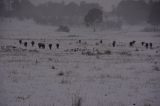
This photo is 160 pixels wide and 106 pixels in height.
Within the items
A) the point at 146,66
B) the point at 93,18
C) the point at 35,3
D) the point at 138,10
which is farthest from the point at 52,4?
the point at 146,66

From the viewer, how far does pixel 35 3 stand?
166500 mm

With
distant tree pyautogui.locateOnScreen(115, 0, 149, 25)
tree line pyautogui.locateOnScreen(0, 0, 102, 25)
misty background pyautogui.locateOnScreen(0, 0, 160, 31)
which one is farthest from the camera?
distant tree pyautogui.locateOnScreen(115, 0, 149, 25)

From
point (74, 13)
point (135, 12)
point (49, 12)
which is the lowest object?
point (135, 12)

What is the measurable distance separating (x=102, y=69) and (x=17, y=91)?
7115 mm

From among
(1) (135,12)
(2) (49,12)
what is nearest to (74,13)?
(2) (49,12)

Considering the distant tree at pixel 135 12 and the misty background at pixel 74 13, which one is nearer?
the misty background at pixel 74 13

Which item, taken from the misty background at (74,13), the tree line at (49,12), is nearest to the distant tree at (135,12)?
the misty background at (74,13)

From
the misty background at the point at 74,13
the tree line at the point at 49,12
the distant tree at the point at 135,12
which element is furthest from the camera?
the distant tree at the point at 135,12

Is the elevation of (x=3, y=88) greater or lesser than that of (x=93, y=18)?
lesser

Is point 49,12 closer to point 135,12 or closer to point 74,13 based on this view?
point 74,13

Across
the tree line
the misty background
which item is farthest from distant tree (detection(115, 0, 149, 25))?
the tree line

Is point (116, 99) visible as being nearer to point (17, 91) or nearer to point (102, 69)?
point (17, 91)

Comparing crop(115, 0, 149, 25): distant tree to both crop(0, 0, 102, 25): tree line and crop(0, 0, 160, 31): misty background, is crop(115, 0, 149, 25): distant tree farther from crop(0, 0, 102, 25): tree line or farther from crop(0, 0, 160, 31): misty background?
crop(0, 0, 102, 25): tree line

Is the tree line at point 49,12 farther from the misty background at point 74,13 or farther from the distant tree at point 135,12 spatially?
the distant tree at point 135,12
